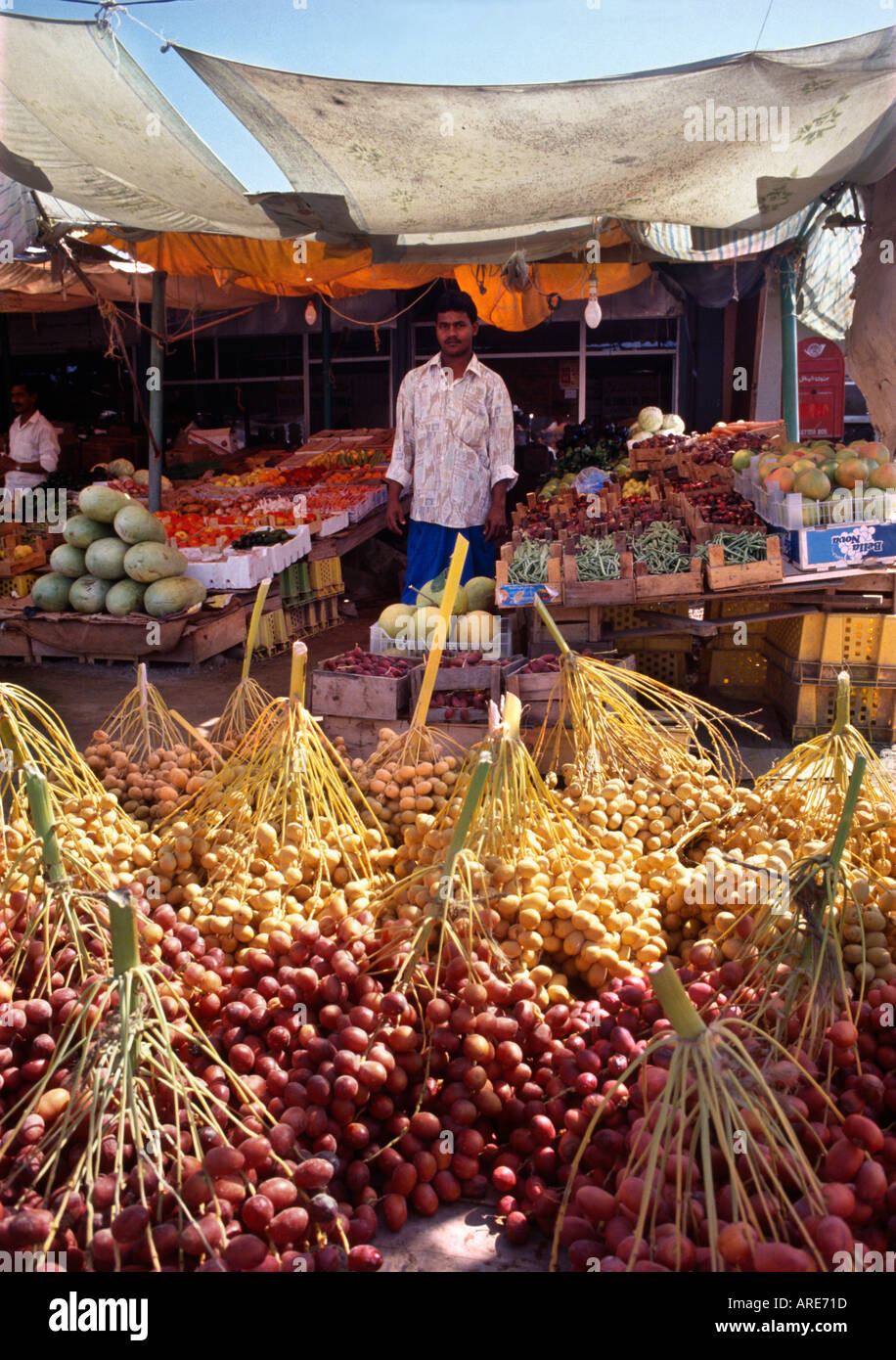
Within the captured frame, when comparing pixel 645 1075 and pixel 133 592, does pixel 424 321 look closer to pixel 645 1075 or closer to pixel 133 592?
pixel 133 592

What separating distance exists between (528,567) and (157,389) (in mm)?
3606

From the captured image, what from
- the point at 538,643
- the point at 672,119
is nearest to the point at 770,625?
the point at 538,643

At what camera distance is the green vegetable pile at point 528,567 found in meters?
4.51

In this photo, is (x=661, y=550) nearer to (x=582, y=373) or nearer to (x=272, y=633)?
(x=272, y=633)

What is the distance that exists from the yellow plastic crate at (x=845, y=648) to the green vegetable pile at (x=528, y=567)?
3.98ft

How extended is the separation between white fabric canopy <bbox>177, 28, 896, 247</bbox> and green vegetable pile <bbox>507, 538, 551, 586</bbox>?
1.67 m

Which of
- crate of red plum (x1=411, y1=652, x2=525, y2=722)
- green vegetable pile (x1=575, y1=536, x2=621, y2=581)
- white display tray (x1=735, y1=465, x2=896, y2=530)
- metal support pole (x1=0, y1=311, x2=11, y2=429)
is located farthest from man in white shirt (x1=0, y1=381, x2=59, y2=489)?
white display tray (x1=735, y1=465, x2=896, y2=530)

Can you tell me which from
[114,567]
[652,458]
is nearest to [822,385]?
[652,458]

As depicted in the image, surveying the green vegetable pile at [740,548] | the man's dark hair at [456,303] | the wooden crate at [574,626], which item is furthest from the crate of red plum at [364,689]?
the man's dark hair at [456,303]

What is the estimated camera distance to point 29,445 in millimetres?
9273

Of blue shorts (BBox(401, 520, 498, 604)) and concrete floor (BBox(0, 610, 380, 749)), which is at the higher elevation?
blue shorts (BBox(401, 520, 498, 604))

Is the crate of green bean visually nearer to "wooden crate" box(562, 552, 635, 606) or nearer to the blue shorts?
"wooden crate" box(562, 552, 635, 606)

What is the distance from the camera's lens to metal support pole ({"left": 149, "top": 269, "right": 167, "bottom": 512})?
6.75 metres

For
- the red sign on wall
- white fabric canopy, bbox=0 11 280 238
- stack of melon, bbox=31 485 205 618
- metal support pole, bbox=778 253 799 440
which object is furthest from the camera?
the red sign on wall
